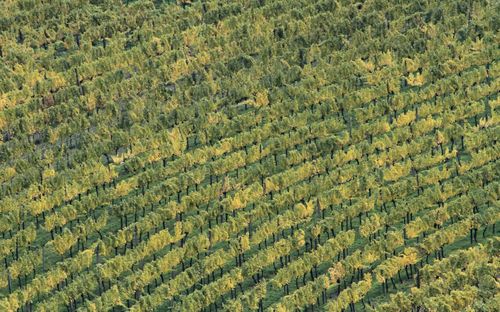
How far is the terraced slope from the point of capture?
64.7 meters

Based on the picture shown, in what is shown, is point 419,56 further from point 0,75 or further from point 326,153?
point 0,75

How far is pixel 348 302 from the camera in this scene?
206ft

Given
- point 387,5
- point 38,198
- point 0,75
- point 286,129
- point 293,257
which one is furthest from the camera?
point 387,5

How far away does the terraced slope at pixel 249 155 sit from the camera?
6469 cm

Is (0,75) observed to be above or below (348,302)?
above

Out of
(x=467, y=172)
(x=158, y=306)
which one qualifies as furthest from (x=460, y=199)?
(x=158, y=306)

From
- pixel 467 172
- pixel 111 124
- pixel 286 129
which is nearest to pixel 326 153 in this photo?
pixel 286 129

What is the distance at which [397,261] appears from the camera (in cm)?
6444

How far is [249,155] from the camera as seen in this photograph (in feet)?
242

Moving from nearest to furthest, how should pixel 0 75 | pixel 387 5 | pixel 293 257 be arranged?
pixel 293 257, pixel 0 75, pixel 387 5

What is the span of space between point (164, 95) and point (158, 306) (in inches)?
794

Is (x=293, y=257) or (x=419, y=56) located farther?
(x=419, y=56)

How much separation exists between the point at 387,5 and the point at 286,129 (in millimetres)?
18358

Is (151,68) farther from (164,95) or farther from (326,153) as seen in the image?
(326,153)
